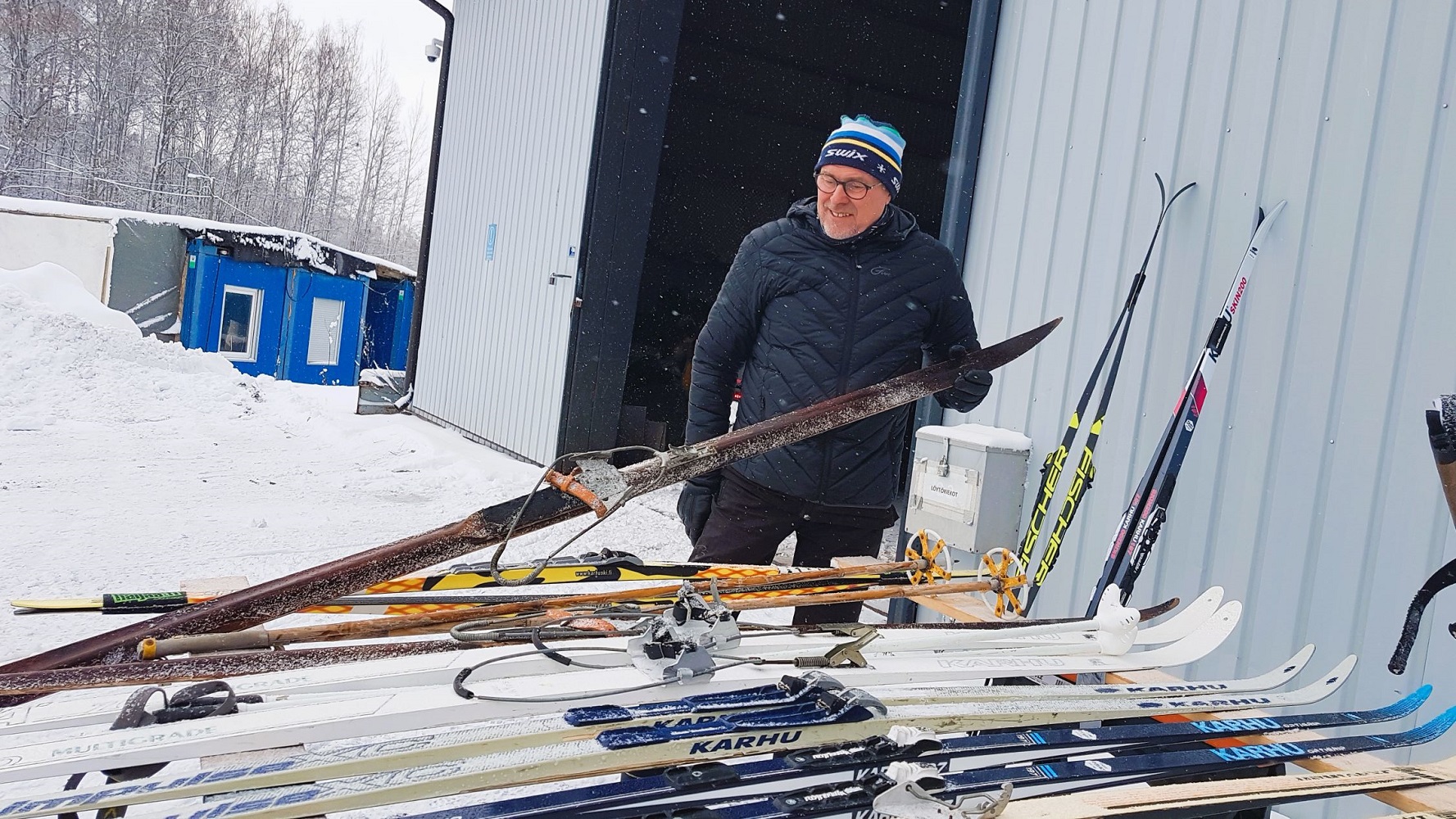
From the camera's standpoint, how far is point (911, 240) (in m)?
2.99

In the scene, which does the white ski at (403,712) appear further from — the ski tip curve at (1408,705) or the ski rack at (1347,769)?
the ski tip curve at (1408,705)

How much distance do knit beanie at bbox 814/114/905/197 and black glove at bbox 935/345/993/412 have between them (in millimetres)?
618

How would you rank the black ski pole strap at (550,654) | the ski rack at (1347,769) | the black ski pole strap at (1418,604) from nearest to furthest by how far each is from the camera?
the ski rack at (1347,769) < the black ski pole strap at (550,654) < the black ski pole strap at (1418,604)

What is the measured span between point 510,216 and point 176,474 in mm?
3876

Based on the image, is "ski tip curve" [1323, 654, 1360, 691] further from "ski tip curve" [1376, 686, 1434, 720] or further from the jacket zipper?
the jacket zipper

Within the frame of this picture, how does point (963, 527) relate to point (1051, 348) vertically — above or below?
below

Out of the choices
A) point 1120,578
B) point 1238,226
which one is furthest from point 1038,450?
point 1238,226

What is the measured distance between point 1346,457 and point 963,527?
4.43 ft

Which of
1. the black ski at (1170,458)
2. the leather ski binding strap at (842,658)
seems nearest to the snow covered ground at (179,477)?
the leather ski binding strap at (842,658)

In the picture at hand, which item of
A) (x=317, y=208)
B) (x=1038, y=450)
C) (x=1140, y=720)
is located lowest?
(x=1140, y=720)

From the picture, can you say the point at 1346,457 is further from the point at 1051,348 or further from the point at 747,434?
the point at 747,434

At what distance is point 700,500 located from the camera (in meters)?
3.19

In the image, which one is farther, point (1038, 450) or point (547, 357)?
point (547, 357)

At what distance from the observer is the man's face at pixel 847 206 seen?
113 inches
